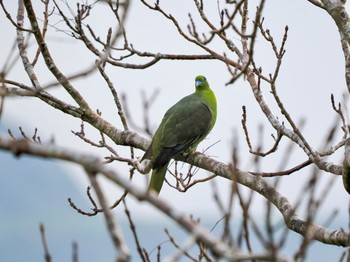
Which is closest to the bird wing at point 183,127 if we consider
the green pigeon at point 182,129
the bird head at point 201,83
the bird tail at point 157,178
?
the green pigeon at point 182,129

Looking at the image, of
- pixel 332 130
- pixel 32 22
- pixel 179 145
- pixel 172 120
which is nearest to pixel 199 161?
pixel 179 145

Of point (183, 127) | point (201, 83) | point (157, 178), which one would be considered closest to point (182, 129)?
point (183, 127)

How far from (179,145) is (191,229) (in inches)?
192

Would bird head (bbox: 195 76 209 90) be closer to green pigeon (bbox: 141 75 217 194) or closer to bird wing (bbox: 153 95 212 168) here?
green pigeon (bbox: 141 75 217 194)

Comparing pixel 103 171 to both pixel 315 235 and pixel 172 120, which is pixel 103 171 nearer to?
pixel 315 235

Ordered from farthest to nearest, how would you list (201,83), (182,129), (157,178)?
(201,83) < (182,129) < (157,178)

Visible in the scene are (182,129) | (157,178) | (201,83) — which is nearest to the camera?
(157,178)

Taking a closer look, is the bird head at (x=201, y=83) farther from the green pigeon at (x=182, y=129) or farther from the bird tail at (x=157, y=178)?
the bird tail at (x=157, y=178)

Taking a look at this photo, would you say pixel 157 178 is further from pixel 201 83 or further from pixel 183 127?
pixel 201 83

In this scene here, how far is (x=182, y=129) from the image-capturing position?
6.93 meters

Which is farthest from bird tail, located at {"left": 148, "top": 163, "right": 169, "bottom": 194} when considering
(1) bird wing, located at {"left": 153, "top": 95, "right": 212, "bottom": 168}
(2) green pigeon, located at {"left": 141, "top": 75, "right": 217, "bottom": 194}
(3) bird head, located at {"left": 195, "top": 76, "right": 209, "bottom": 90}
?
(3) bird head, located at {"left": 195, "top": 76, "right": 209, "bottom": 90}

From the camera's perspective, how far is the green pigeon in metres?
6.45

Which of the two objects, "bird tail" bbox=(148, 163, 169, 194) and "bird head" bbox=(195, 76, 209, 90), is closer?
"bird tail" bbox=(148, 163, 169, 194)

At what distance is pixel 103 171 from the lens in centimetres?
190
